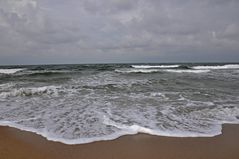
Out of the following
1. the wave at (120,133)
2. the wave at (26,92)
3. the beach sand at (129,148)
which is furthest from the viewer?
the wave at (26,92)

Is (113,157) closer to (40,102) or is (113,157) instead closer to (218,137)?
(218,137)

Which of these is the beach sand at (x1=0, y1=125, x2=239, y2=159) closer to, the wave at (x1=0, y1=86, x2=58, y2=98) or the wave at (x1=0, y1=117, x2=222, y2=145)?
the wave at (x1=0, y1=117, x2=222, y2=145)

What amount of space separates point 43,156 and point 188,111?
13.8 ft

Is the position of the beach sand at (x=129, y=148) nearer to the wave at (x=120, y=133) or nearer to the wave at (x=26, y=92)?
the wave at (x=120, y=133)

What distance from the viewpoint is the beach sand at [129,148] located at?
344 cm

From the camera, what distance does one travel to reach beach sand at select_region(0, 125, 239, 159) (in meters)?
3.44

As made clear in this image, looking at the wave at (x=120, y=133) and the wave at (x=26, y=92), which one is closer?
the wave at (x=120, y=133)

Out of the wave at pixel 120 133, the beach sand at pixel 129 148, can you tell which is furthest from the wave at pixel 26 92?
the beach sand at pixel 129 148

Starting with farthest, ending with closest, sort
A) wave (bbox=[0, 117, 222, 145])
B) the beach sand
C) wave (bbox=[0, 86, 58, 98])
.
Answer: wave (bbox=[0, 86, 58, 98]) < wave (bbox=[0, 117, 222, 145]) < the beach sand

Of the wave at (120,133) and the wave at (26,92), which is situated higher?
the wave at (26,92)

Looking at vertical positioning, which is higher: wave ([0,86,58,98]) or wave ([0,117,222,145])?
wave ([0,86,58,98])

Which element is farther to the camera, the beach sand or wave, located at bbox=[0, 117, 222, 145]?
wave, located at bbox=[0, 117, 222, 145]

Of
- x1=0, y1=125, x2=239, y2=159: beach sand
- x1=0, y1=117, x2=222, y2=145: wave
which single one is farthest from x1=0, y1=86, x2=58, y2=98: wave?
x1=0, y1=125, x2=239, y2=159: beach sand

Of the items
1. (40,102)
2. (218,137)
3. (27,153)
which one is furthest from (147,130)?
(40,102)
